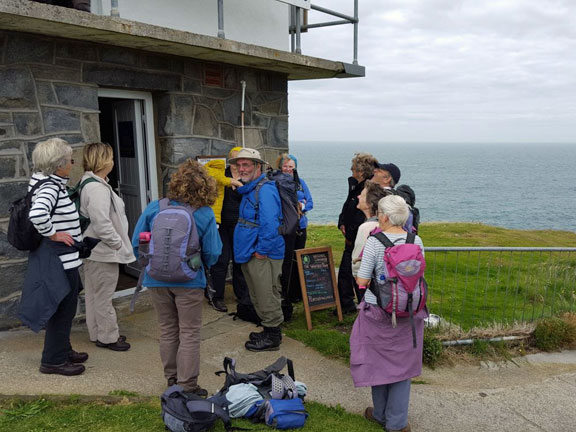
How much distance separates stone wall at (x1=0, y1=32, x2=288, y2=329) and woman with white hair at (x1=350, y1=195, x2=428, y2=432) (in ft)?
11.5

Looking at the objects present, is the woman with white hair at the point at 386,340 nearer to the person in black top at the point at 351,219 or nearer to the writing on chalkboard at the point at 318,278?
the person in black top at the point at 351,219

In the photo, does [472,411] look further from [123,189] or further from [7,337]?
[123,189]

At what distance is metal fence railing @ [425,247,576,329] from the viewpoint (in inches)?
252

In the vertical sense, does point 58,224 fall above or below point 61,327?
above

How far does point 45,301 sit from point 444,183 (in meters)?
84.4

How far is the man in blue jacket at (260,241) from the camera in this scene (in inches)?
199

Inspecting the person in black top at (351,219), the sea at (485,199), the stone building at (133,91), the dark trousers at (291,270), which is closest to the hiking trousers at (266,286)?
the dark trousers at (291,270)

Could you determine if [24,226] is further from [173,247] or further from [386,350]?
[386,350]

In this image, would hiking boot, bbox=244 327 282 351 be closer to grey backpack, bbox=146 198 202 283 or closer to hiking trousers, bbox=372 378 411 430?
hiking trousers, bbox=372 378 411 430

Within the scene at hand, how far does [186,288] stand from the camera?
3.97 m

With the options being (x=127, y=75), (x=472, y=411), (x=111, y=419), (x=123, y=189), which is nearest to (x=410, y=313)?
(x=472, y=411)

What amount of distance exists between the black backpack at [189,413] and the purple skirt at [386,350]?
42.5 inches

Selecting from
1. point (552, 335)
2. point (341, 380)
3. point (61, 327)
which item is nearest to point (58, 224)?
point (61, 327)

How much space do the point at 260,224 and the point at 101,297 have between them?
63.2 inches
